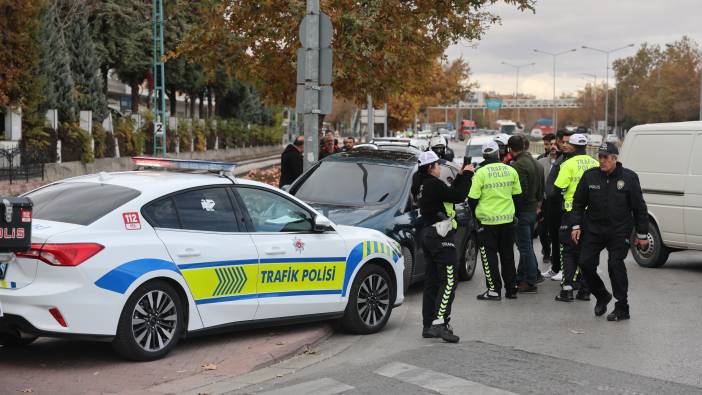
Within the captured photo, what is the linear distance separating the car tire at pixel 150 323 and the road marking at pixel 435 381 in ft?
5.42

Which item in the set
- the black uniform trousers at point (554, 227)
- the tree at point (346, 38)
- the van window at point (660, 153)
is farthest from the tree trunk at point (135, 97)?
the black uniform trousers at point (554, 227)

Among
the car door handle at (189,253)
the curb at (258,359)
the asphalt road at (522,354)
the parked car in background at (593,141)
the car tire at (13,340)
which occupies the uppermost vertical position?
the parked car in background at (593,141)

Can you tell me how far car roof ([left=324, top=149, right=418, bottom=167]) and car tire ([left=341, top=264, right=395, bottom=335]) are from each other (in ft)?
10.2

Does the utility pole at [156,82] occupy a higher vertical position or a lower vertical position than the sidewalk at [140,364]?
higher

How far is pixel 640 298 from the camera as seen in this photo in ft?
37.4

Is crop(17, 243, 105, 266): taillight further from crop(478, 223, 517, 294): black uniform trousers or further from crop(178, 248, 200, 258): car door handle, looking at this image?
crop(478, 223, 517, 294): black uniform trousers

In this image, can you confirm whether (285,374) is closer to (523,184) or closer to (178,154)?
(523,184)

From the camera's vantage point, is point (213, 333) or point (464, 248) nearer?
point (213, 333)

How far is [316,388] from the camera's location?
692cm

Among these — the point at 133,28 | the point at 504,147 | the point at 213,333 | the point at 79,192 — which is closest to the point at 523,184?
the point at 504,147

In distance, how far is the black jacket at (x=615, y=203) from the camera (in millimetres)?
9711

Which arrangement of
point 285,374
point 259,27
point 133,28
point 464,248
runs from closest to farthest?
1. point 285,374
2. point 464,248
3. point 259,27
4. point 133,28

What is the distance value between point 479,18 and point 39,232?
1581 centimetres

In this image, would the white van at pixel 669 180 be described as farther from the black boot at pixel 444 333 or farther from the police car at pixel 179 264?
the black boot at pixel 444 333
